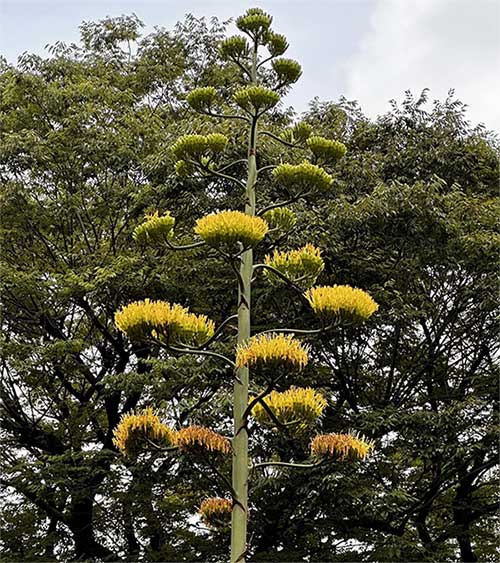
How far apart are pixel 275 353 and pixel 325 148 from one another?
1254 mm

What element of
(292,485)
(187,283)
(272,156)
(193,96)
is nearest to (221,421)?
(292,485)

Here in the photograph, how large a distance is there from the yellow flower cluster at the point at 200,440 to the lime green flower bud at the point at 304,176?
→ 108 centimetres

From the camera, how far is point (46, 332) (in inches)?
267

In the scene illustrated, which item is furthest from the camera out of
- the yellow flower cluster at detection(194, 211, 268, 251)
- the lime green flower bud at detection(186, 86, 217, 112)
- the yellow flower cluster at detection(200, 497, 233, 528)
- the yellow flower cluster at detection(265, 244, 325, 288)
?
the lime green flower bud at detection(186, 86, 217, 112)

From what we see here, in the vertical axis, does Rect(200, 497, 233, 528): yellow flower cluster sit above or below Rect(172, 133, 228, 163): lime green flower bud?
below

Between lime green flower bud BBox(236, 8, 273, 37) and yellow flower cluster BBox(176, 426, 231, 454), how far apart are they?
1.76m

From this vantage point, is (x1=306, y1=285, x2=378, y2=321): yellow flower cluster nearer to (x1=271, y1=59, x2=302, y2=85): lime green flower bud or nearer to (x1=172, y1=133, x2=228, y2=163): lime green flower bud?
(x1=172, y1=133, x2=228, y2=163): lime green flower bud

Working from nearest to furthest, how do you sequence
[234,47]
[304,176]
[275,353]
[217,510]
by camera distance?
[275,353] < [217,510] < [304,176] < [234,47]

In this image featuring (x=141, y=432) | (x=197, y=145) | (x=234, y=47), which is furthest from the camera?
(x=234, y=47)

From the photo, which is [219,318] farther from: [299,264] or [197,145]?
[299,264]

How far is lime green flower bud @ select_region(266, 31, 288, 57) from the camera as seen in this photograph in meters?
A: 3.03

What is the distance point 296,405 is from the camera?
2.19 m

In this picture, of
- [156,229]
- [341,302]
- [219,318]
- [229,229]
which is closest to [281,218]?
[156,229]

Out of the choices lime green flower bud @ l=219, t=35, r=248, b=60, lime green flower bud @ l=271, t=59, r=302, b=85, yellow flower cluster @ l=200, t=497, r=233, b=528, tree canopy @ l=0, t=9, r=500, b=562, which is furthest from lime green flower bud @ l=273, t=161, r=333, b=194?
tree canopy @ l=0, t=9, r=500, b=562
